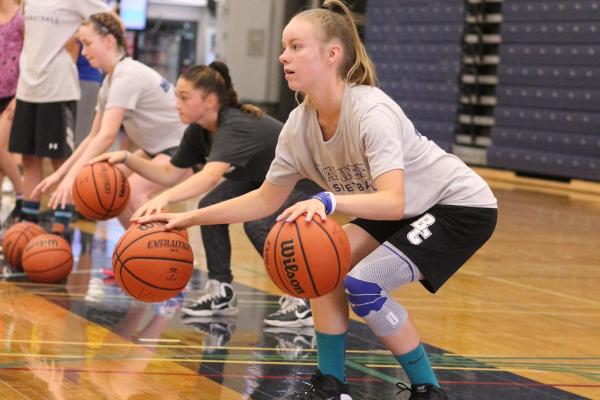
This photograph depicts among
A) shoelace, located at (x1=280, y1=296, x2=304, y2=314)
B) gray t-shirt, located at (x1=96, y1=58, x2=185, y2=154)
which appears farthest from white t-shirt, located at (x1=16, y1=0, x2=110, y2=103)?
shoelace, located at (x1=280, y1=296, x2=304, y2=314)

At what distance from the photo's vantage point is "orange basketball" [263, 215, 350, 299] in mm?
2918

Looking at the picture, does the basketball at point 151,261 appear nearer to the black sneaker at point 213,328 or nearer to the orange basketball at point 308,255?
the black sneaker at point 213,328

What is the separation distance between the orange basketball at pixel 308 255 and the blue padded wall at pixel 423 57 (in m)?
11.2

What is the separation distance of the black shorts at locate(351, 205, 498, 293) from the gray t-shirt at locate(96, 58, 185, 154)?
7.54ft

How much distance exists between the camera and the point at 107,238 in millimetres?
6789

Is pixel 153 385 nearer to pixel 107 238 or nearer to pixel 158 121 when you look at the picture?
pixel 158 121

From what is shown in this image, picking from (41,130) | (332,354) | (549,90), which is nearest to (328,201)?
(332,354)

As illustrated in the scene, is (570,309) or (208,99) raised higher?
(208,99)

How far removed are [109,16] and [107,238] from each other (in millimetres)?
1750

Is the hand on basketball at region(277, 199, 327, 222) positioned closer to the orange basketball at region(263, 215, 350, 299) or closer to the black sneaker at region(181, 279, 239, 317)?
the orange basketball at region(263, 215, 350, 299)

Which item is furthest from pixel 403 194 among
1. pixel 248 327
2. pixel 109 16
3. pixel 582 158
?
pixel 582 158

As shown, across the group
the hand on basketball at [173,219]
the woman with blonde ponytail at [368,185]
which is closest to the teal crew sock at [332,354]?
the woman with blonde ponytail at [368,185]

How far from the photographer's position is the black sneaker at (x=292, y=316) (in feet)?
14.8

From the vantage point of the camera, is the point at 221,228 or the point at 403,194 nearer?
the point at 403,194
